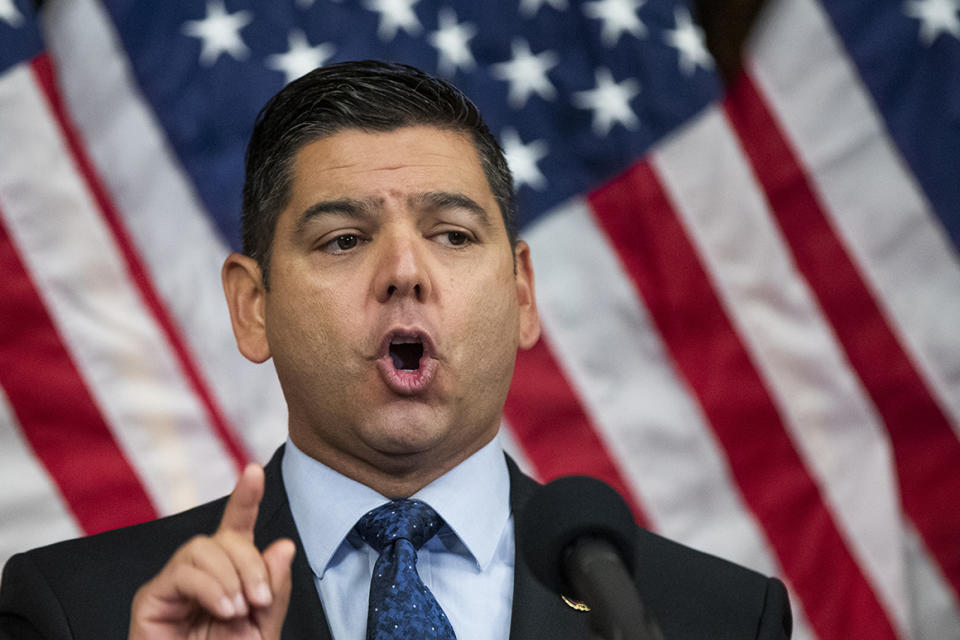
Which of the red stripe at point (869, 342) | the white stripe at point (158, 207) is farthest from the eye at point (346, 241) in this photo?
the red stripe at point (869, 342)

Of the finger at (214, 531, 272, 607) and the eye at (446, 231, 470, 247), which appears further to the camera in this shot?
the eye at (446, 231, 470, 247)

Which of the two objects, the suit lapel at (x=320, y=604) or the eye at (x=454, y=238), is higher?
the eye at (x=454, y=238)

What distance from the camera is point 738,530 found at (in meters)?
2.49

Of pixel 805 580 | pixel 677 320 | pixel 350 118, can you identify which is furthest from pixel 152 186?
pixel 805 580

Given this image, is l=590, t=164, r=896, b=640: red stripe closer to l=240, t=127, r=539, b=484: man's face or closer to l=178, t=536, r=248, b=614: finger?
l=240, t=127, r=539, b=484: man's face

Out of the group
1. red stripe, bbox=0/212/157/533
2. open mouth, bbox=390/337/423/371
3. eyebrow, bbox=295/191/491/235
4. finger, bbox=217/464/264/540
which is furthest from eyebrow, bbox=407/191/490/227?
red stripe, bbox=0/212/157/533

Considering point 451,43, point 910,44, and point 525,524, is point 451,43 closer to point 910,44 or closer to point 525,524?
point 910,44

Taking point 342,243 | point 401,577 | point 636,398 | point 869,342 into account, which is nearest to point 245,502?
point 401,577

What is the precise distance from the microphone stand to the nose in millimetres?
634

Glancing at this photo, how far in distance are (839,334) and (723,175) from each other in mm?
487

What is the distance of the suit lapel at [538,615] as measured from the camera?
147cm

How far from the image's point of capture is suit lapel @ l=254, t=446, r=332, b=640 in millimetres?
1438

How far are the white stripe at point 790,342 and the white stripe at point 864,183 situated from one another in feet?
0.53

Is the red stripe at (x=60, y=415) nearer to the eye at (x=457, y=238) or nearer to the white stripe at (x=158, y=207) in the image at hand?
the white stripe at (x=158, y=207)
